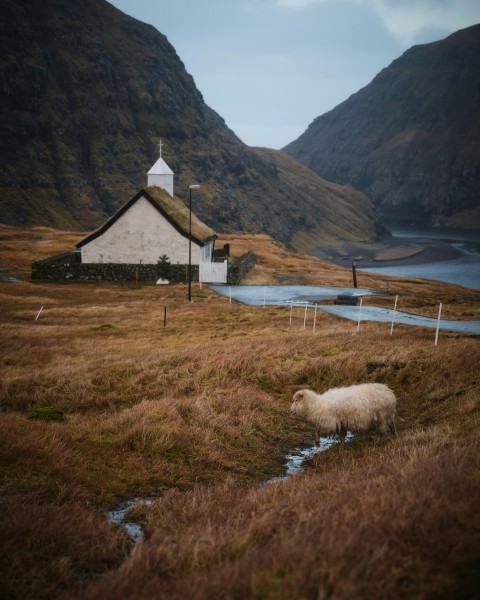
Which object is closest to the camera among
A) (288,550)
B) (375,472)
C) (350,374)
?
(288,550)

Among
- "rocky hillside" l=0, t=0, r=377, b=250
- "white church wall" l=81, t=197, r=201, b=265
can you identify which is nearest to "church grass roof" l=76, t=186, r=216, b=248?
"white church wall" l=81, t=197, r=201, b=265

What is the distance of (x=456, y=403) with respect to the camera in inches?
484

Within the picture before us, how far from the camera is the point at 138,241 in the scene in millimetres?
51219

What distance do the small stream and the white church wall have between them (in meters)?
39.9

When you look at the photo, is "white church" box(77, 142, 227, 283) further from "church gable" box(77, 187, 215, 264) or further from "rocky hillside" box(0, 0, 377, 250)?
"rocky hillside" box(0, 0, 377, 250)

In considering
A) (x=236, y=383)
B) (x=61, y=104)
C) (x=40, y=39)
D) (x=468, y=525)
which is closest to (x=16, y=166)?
(x=61, y=104)

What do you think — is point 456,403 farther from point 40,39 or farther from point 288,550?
point 40,39

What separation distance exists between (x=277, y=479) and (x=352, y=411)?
2552mm


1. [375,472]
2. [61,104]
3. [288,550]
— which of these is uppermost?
[61,104]

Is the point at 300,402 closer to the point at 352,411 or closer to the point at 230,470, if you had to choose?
the point at 352,411

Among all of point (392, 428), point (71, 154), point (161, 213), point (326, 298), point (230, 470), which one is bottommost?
point (326, 298)

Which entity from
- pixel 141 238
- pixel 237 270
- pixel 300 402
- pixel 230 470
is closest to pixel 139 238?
pixel 141 238

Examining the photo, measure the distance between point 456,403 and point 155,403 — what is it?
754 cm

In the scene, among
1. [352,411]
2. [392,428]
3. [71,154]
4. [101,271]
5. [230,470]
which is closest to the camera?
[230,470]
